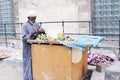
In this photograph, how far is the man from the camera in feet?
14.1

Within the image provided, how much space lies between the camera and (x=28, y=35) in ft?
14.0

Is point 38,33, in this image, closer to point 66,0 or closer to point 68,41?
point 68,41

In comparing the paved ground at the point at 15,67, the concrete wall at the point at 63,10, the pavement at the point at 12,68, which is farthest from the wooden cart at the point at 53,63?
the concrete wall at the point at 63,10

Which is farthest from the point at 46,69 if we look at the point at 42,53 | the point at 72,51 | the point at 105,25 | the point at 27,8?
the point at 27,8

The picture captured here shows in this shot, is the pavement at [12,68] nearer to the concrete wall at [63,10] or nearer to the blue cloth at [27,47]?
the blue cloth at [27,47]

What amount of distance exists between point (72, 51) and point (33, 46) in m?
0.82

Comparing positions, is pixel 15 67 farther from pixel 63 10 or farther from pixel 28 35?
pixel 63 10

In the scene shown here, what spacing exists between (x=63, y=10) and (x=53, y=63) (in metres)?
4.40

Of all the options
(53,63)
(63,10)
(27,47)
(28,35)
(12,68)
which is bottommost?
(12,68)

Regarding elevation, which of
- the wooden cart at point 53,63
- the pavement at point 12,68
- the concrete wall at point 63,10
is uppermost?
the concrete wall at point 63,10

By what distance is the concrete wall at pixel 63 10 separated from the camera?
791cm

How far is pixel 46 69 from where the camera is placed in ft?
13.9

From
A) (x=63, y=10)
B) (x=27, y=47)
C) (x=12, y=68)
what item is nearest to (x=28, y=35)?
(x=27, y=47)

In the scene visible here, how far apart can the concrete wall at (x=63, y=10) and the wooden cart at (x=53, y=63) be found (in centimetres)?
375
